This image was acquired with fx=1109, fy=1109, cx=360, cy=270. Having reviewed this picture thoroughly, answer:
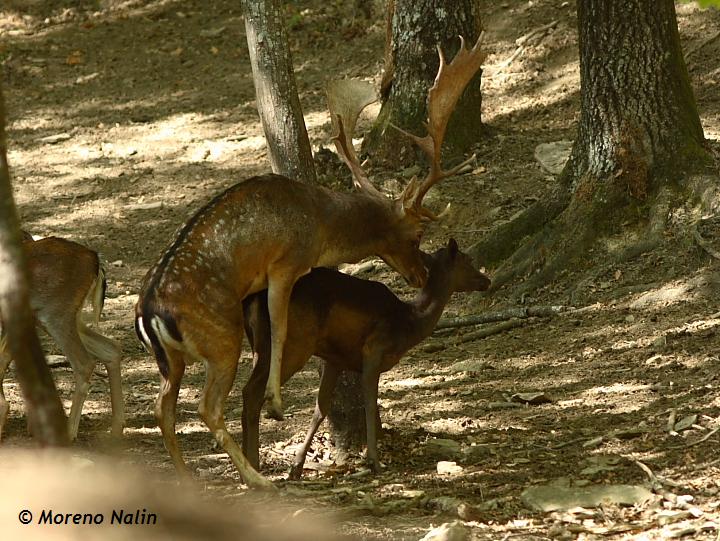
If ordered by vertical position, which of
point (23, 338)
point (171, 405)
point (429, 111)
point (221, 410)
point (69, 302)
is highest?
point (23, 338)

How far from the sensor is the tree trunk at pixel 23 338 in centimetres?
246

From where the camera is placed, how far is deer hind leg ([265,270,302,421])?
7465 millimetres

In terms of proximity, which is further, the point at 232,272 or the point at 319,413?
the point at 319,413

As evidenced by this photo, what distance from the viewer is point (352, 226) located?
8.27 meters

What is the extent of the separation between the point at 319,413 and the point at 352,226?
1.42 meters

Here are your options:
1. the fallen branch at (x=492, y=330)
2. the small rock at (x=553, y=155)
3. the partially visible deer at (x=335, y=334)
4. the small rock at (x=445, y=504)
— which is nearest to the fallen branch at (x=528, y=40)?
the small rock at (x=553, y=155)

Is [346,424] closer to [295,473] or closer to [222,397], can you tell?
[295,473]

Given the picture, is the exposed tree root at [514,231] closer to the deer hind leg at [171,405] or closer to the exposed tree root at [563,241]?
the exposed tree root at [563,241]

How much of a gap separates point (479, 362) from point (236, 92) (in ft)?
27.1

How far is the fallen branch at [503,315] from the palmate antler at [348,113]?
1.87 metres

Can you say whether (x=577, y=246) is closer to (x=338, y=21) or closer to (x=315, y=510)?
(x=315, y=510)

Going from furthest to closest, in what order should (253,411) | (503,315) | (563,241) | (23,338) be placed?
(563,241), (503,315), (253,411), (23,338)

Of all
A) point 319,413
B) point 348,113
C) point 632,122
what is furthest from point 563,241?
point 319,413

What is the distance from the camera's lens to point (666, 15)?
9984 millimetres
